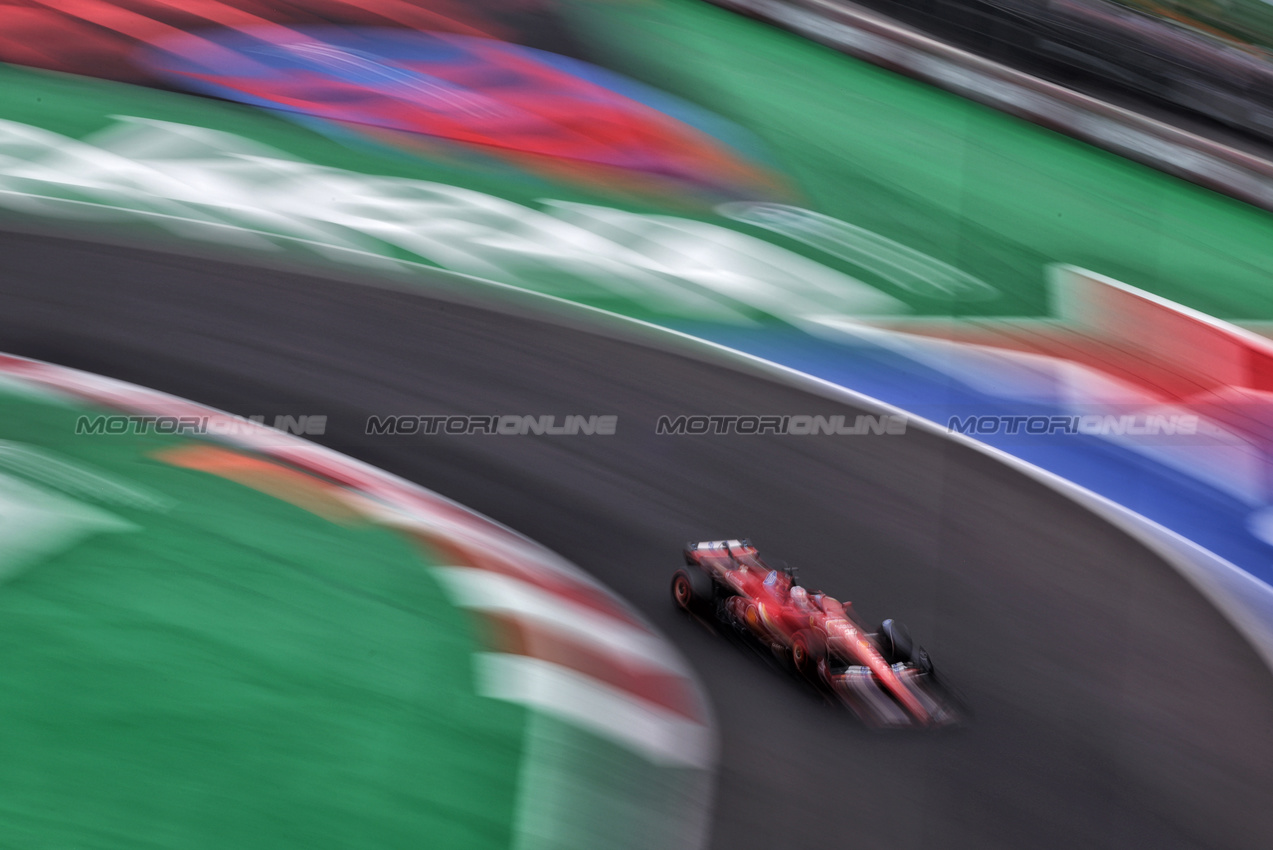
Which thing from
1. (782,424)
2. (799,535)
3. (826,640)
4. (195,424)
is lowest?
(799,535)

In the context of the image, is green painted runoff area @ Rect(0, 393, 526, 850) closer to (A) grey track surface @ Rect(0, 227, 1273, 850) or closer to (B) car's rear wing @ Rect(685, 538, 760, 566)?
(A) grey track surface @ Rect(0, 227, 1273, 850)

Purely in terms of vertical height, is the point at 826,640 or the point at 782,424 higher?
the point at 782,424

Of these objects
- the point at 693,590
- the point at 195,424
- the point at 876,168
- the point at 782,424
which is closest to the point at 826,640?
the point at 693,590

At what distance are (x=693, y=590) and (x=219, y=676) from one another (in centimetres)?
251

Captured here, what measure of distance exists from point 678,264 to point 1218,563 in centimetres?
465

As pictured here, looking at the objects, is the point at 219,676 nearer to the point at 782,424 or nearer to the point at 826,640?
the point at 826,640

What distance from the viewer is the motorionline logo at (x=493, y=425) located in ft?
24.8

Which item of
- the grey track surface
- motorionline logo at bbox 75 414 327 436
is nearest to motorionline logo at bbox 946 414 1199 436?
the grey track surface

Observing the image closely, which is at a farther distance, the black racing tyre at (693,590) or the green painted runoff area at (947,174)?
the green painted runoff area at (947,174)

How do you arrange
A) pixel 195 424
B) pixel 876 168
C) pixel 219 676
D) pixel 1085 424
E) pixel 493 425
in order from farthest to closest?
pixel 876 168, pixel 1085 424, pixel 493 425, pixel 195 424, pixel 219 676

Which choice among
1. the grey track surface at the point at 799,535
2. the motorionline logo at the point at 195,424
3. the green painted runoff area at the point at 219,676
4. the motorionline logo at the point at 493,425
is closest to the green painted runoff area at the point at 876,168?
the grey track surface at the point at 799,535

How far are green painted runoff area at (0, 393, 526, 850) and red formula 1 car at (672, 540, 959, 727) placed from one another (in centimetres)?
138

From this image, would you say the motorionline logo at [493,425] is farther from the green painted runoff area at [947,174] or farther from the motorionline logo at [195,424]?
the green painted runoff area at [947,174]

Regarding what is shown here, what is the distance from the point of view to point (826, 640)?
18.7 ft
